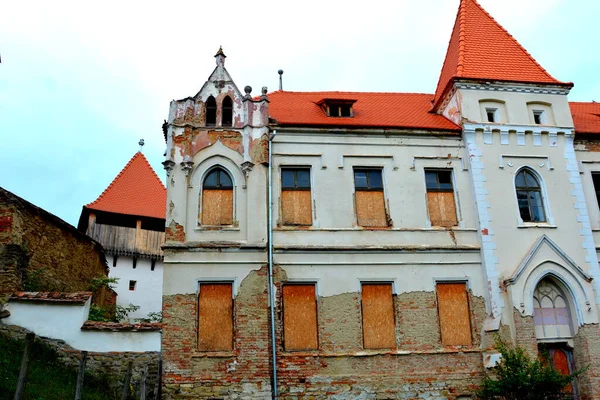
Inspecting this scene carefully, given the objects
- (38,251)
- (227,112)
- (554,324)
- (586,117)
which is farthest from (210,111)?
(586,117)

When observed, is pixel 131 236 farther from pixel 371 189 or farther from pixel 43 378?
pixel 43 378

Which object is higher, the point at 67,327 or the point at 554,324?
the point at 67,327

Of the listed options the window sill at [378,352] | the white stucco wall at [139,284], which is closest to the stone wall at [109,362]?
the window sill at [378,352]

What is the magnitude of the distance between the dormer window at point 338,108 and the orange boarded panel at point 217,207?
4.37 meters

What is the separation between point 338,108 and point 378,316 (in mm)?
6686

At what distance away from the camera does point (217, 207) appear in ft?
51.7

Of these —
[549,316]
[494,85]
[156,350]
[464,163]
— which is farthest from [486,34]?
[156,350]

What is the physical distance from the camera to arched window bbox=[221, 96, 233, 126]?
1675cm

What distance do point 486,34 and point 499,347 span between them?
11162 mm

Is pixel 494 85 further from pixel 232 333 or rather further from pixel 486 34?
pixel 232 333

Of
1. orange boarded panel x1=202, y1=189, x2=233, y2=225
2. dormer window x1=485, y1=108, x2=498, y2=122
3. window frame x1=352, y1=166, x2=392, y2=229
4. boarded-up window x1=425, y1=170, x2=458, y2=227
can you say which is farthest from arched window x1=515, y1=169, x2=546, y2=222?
orange boarded panel x1=202, y1=189, x2=233, y2=225

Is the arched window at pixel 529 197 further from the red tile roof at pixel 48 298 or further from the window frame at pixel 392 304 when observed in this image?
the red tile roof at pixel 48 298

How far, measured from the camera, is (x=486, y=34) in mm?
20094

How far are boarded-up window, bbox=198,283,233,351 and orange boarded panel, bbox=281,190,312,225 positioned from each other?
2.51 meters
